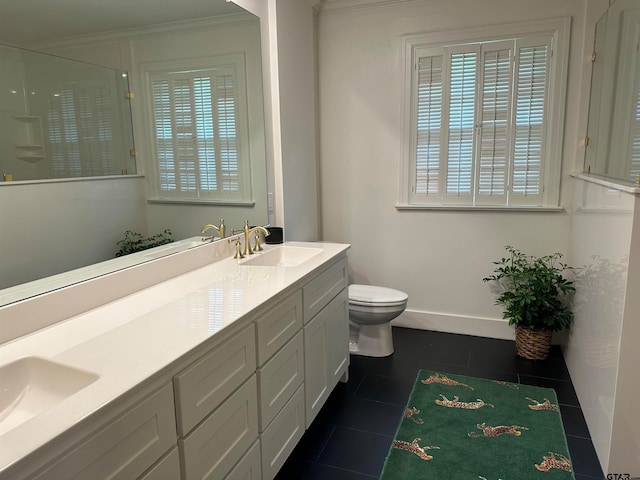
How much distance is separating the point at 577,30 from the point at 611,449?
243 centimetres

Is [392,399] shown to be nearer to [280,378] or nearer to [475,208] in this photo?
[280,378]

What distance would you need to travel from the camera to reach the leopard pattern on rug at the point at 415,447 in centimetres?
214

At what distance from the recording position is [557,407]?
2.51 metres

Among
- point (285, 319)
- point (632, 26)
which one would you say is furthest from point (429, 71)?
point (285, 319)

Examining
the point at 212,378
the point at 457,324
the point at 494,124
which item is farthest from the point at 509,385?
the point at 212,378

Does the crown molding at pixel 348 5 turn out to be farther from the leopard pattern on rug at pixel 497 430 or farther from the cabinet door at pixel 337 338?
the leopard pattern on rug at pixel 497 430

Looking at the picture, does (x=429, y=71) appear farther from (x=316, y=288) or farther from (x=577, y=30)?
(x=316, y=288)

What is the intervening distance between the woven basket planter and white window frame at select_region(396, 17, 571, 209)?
2.74ft

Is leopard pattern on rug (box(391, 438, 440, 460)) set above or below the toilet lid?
below

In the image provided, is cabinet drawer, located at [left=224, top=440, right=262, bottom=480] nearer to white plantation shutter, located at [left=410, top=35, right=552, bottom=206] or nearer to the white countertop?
the white countertop

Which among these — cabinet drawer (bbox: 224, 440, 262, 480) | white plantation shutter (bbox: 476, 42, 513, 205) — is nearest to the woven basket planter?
white plantation shutter (bbox: 476, 42, 513, 205)

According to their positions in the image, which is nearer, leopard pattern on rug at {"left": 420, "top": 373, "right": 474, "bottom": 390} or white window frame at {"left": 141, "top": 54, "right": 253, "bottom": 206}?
white window frame at {"left": 141, "top": 54, "right": 253, "bottom": 206}

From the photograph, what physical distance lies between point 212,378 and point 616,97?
2535mm

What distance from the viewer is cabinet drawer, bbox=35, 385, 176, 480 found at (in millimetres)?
950
